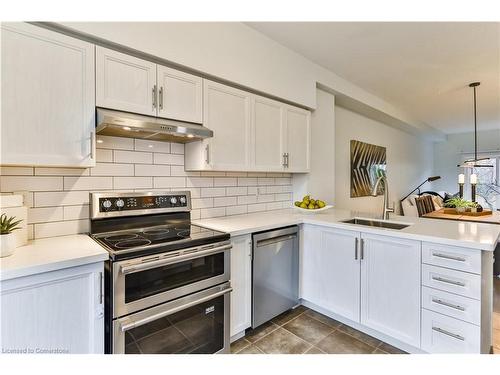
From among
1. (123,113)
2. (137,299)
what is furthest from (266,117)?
(137,299)

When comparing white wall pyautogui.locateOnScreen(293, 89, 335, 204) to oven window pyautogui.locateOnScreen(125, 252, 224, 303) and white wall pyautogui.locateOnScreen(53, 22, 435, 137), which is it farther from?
oven window pyautogui.locateOnScreen(125, 252, 224, 303)

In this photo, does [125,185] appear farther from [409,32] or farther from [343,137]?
[343,137]

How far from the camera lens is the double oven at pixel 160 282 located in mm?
1308

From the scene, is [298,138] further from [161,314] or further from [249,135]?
[161,314]

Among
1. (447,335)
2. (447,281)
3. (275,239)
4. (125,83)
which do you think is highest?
(125,83)

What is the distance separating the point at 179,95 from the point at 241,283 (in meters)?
1.43

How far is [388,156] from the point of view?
5.57 meters

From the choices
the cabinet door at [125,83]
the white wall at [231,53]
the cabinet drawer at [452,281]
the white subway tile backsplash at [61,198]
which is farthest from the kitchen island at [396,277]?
the white wall at [231,53]

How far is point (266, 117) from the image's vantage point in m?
2.52

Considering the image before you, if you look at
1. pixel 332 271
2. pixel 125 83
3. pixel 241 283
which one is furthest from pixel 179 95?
pixel 332 271

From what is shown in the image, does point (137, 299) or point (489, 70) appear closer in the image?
point (137, 299)

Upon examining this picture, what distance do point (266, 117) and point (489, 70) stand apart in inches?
114

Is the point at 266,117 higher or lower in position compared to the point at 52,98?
higher

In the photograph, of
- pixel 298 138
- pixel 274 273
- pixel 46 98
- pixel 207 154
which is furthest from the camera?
pixel 298 138
